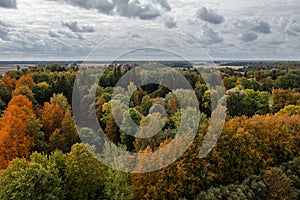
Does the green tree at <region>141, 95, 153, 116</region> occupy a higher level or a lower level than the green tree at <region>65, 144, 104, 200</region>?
higher

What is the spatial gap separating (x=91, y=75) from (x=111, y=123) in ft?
110

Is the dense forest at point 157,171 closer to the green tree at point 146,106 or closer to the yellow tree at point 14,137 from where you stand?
the yellow tree at point 14,137

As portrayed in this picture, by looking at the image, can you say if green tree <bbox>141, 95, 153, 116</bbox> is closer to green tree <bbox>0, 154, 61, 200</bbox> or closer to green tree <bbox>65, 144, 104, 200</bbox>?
green tree <bbox>65, 144, 104, 200</bbox>

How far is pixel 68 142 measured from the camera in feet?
156

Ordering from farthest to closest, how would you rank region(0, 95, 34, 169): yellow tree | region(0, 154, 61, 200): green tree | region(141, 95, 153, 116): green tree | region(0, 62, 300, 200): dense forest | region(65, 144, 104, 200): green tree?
region(141, 95, 153, 116): green tree → region(0, 95, 34, 169): yellow tree → region(65, 144, 104, 200): green tree → region(0, 62, 300, 200): dense forest → region(0, 154, 61, 200): green tree

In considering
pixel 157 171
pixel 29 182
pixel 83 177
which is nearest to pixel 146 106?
pixel 157 171

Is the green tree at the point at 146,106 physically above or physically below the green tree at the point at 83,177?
above

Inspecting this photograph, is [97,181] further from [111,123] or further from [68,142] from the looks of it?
[111,123]

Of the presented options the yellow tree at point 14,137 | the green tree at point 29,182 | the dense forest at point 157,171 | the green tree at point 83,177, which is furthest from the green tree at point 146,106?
the green tree at point 29,182

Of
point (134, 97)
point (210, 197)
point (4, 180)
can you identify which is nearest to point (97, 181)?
point (4, 180)

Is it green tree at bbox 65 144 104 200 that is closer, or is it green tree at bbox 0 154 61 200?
green tree at bbox 0 154 61 200

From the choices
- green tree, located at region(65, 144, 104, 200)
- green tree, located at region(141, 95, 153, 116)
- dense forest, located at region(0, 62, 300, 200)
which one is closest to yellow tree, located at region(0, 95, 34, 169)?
dense forest, located at region(0, 62, 300, 200)

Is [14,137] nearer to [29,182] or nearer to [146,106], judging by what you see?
[29,182]

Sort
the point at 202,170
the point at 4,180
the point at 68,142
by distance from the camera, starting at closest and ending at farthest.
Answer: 1. the point at 4,180
2. the point at 202,170
3. the point at 68,142
